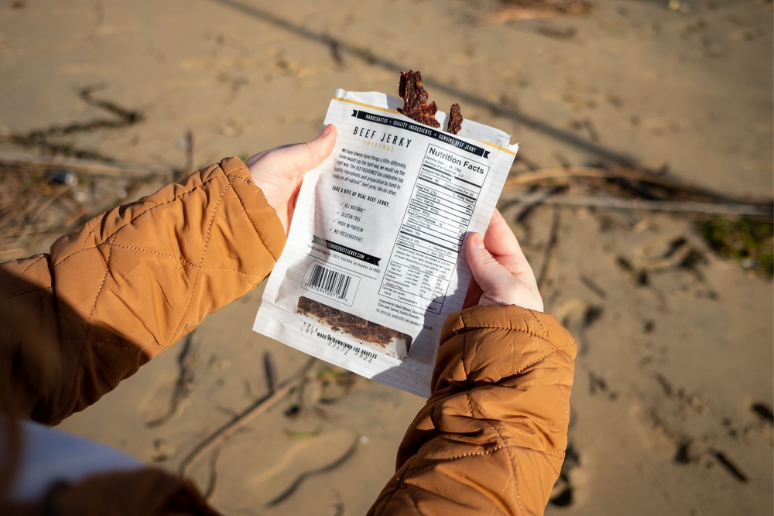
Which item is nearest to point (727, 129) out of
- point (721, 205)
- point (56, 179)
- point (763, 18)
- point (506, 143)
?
point (721, 205)

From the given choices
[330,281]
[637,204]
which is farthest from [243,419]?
[637,204]

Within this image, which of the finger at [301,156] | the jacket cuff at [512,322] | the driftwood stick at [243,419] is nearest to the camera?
the jacket cuff at [512,322]

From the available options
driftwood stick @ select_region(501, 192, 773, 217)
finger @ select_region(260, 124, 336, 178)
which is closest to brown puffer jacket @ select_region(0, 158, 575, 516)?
finger @ select_region(260, 124, 336, 178)

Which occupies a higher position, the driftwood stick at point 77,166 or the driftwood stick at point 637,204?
the driftwood stick at point 637,204

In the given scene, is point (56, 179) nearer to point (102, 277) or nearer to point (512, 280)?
point (102, 277)

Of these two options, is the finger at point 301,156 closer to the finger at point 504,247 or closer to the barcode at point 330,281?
the barcode at point 330,281

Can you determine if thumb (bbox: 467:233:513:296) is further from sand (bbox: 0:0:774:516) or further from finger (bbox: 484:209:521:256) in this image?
sand (bbox: 0:0:774:516)

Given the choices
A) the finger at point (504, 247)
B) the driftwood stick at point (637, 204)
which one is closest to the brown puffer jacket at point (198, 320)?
the finger at point (504, 247)
